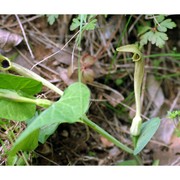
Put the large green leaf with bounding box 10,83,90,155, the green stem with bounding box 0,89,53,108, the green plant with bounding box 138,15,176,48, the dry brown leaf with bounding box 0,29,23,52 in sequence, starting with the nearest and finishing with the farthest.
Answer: the large green leaf with bounding box 10,83,90,155, the green stem with bounding box 0,89,53,108, the green plant with bounding box 138,15,176,48, the dry brown leaf with bounding box 0,29,23,52

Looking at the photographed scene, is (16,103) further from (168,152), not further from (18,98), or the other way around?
(168,152)

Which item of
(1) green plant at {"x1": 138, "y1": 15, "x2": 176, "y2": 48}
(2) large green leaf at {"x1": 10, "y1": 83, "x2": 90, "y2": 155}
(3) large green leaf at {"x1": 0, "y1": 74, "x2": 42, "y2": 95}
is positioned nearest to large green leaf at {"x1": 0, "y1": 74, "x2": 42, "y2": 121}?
(3) large green leaf at {"x1": 0, "y1": 74, "x2": 42, "y2": 95}

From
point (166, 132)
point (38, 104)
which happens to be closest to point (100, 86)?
point (166, 132)

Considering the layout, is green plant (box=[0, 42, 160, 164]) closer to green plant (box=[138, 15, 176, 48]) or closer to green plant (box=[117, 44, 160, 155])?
green plant (box=[117, 44, 160, 155])

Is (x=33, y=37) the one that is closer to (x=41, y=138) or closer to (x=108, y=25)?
(x=108, y=25)

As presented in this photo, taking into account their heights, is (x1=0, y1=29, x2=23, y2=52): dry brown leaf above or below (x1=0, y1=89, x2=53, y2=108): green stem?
above
